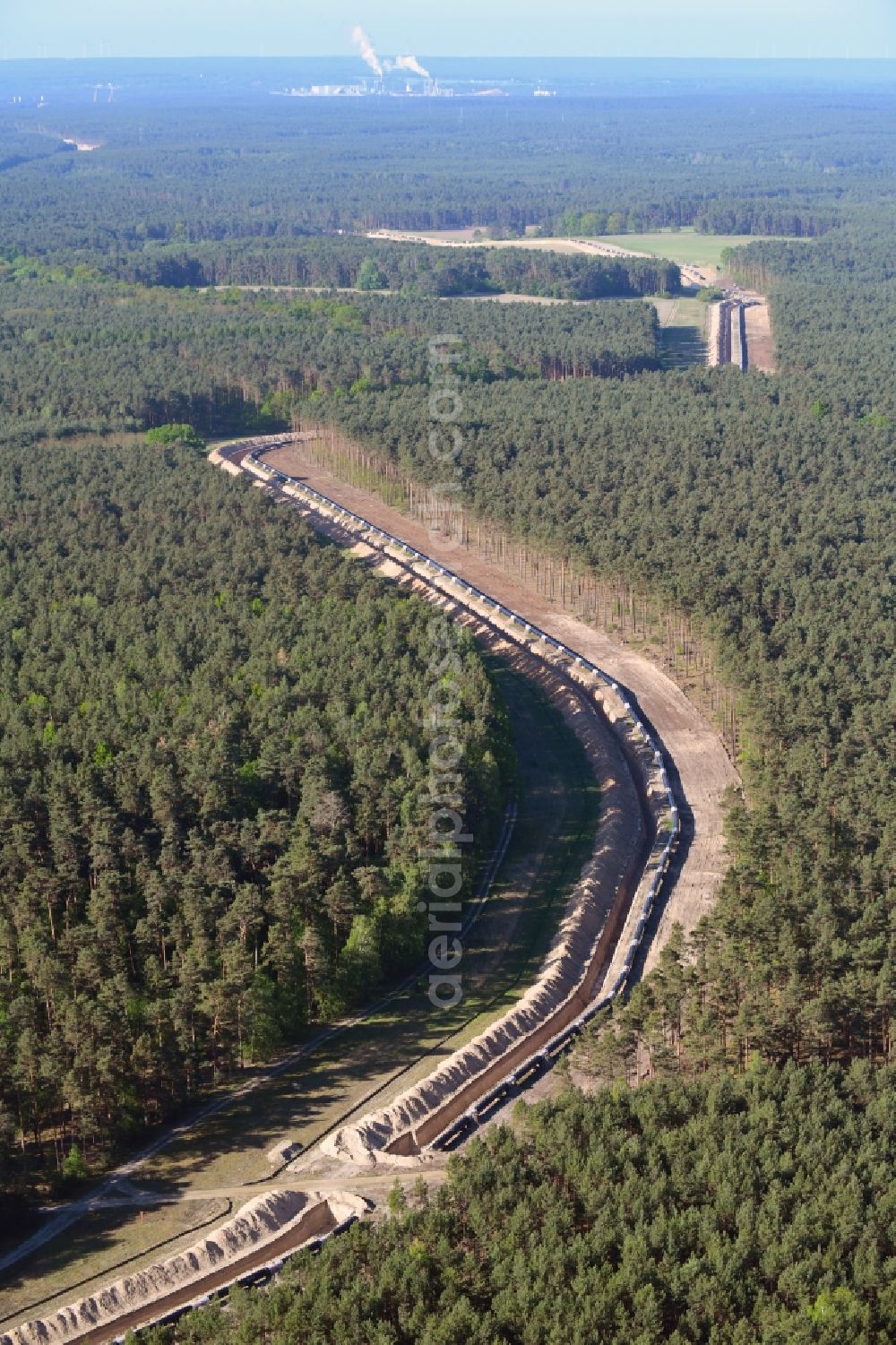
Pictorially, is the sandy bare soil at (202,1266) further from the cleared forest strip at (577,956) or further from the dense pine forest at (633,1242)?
the dense pine forest at (633,1242)

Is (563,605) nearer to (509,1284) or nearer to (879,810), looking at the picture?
(879,810)

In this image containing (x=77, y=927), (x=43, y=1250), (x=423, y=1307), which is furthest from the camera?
(x=77, y=927)

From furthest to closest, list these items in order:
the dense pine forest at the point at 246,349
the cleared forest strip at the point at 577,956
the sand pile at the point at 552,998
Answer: the dense pine forest at the point at 246,349
the cleared forest strip at the point at 577,956
the sand pile at the point at 552,998

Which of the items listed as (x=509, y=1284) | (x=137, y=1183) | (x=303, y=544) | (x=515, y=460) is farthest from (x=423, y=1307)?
(x=515, y=460)

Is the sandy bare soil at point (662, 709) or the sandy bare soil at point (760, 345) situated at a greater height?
the sandy bare soil at point (760, 345)

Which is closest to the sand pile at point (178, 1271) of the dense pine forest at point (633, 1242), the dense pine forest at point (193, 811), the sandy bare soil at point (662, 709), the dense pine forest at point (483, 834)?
the dense pine forest at point (633, 1242)

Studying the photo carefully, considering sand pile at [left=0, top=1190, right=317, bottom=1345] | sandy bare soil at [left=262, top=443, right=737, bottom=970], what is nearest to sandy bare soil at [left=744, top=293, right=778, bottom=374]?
sandy bare soil at [left=262, top=443, right=737, bottom=970]

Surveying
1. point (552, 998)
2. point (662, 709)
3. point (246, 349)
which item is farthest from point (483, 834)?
point (246, 349)
